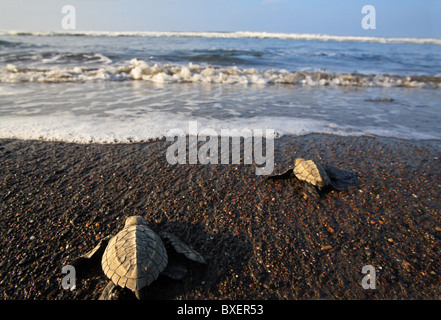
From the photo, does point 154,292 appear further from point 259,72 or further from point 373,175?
point 259,72

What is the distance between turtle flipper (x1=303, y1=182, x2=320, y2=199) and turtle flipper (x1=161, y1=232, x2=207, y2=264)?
1472 mm

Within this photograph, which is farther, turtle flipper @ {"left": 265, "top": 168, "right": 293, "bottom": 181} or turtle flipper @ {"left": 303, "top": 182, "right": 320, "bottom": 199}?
turtle flipper @ {"left": 265, "top": 168, "right": 293, "bottom": 181}

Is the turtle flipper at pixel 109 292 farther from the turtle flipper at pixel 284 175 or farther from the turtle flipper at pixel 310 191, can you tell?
the turtle flipper at pixel 310 191

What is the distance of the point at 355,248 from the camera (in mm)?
2025

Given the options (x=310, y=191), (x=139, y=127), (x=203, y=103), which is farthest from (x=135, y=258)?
(x=203, y=103)

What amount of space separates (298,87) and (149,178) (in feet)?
23.2

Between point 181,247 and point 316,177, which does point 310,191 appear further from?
point 181,247

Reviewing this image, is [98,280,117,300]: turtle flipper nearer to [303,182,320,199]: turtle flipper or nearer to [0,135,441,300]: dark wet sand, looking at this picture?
[0,135,441,300]: dark wet sand

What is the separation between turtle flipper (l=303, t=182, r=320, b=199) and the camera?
2.69 metres

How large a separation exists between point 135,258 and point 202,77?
328 inches

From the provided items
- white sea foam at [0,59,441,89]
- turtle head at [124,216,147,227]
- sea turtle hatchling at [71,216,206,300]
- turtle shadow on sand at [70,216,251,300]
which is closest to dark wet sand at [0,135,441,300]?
turtle shadow on sand at [70,216,251,300]

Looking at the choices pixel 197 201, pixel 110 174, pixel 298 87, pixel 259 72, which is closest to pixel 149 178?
pixel 110 174

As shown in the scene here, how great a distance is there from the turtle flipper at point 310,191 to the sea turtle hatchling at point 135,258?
1.49 metres
